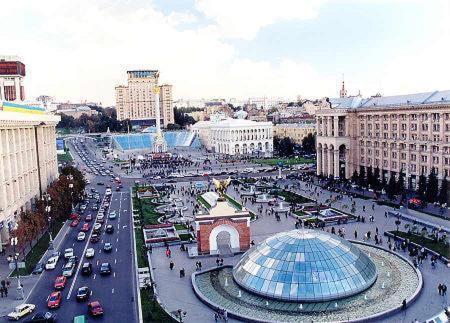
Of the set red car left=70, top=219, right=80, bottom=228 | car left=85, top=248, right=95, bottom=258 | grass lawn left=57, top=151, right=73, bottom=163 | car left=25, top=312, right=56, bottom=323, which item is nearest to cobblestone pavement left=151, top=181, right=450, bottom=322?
car left=85, top=248, right=95, bottom=258

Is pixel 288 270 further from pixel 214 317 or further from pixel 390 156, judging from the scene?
pixel 390 156

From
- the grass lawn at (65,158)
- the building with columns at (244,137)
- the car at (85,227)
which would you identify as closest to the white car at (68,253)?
the car at (85,227)

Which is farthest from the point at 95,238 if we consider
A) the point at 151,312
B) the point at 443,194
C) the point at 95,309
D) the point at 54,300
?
the point at 443,194

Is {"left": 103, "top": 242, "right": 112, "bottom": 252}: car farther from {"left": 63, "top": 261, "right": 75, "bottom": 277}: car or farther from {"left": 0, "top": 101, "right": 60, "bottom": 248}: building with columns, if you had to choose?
{"left": 0, "top": 101, "right": 60, "bottom": 248}: building with columns

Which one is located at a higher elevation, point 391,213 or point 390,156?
point 390,156

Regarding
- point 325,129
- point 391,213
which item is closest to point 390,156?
point 325,129

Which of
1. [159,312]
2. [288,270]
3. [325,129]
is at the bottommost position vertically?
[159,312]

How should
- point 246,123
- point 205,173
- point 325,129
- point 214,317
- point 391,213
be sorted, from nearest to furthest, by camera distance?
point 214,317 → point 391,213 → point 325,129 → point 205,173 → point 246,123

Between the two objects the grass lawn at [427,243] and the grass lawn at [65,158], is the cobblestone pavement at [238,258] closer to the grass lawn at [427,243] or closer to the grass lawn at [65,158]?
the grass lawn at [427,243]
